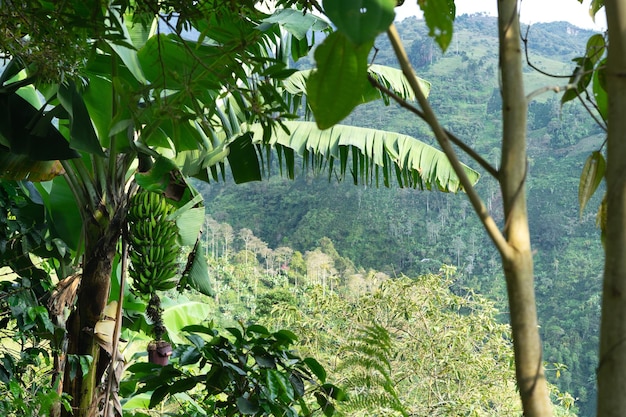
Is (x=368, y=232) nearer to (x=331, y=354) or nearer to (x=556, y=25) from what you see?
(x=331, y=354)

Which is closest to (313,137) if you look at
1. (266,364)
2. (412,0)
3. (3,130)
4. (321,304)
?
(3,130)

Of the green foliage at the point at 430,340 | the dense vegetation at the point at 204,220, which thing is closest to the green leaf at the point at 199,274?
the dense vegetation at the point at 204,220

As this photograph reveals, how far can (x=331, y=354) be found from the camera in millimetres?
3721

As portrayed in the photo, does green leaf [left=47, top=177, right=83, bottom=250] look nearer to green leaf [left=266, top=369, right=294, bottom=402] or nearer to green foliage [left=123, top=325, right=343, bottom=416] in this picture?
green foliage [left=123, top=325, right=343, bottom=416]

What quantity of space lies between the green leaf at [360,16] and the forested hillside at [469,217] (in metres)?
10.2

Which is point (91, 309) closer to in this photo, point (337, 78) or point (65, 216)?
point (65, 216)

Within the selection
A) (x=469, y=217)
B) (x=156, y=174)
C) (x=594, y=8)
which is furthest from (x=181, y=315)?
(x=469, y=217)

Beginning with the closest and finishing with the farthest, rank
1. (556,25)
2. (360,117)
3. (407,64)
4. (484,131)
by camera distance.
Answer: (407,64) < (484,131) < (360,117) < (556,25)

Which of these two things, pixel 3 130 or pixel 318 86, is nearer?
pixel 318 86

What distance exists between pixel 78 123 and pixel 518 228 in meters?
1.25

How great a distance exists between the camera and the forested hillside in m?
10.8

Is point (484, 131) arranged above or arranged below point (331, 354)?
above

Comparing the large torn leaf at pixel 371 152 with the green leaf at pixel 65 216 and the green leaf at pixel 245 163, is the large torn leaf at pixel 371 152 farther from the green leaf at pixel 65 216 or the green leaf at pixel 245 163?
the green leaf at pixel 65 216

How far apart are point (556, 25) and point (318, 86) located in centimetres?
2564
